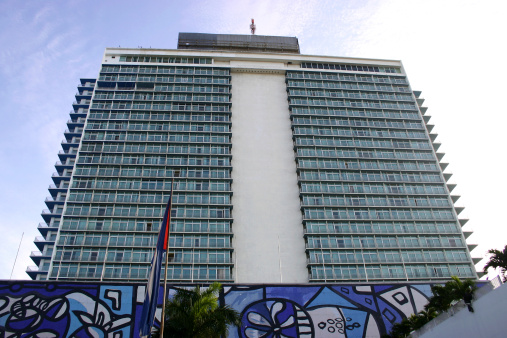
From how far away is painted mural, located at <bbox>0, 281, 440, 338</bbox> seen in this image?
1907 inches

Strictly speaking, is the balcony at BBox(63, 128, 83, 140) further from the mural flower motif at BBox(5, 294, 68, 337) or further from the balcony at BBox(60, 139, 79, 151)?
the mural flower motif at BBox(5, 294, 68, 337)

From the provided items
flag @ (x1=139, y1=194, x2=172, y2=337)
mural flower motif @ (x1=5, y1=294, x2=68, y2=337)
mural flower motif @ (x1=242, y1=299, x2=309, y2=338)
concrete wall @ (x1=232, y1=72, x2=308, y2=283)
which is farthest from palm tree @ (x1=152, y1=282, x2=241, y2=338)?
concrete wall @ (x1=232, y1=72, x2=308, y2=283)

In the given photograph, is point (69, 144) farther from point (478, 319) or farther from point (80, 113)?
point (478, 319)

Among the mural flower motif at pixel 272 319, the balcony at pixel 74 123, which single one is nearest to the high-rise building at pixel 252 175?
the balcony at pixel 74 123

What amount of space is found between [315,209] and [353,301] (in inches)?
1061

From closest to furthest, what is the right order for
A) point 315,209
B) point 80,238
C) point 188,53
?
1. point 80,238
2. point 315,209
3. point 188,53

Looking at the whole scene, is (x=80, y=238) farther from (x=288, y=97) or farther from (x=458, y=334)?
(x=458, y=334)

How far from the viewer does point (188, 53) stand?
97.4m

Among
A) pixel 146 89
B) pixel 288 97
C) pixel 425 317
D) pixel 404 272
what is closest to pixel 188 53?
pixel 146 89

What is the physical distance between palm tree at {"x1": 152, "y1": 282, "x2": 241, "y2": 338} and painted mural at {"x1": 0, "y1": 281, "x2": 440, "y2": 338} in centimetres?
1907

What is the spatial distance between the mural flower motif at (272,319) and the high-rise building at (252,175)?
18758mm

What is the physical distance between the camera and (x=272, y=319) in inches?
1989

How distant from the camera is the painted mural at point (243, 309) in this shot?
4844cm

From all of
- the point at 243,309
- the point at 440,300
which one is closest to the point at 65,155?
the point at 243,309
